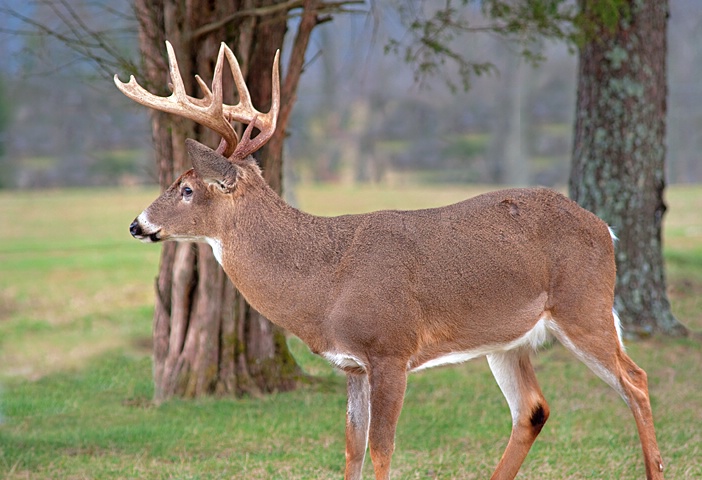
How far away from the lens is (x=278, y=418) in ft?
25.1

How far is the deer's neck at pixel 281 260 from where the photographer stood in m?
5.31

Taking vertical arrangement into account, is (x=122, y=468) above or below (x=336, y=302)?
below

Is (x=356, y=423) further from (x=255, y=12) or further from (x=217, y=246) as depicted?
(x=255, y=12)

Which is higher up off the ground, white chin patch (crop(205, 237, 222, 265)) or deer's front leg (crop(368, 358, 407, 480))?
white chin patch (crop(205, 237, 222, 265))

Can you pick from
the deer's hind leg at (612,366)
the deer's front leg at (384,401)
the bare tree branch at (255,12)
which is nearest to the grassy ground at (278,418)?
the deer's hind leg at (612,366)

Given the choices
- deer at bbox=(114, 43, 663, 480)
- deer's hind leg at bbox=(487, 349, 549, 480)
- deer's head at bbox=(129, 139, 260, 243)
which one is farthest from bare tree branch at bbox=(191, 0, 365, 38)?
deer's hind leg at bbox=(487, 349, 549, 480)

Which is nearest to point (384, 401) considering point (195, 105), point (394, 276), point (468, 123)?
point (394, 276)

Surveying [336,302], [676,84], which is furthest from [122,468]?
[676,84]

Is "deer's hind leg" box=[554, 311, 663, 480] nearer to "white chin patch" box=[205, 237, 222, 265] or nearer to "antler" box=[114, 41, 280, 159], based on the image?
"white chin patch" box=[205, 237, 222, 265]

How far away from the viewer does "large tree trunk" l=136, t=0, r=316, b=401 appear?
7.77 m

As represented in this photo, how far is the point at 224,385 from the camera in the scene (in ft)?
26.6

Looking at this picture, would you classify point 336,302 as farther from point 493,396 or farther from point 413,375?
point 413,375

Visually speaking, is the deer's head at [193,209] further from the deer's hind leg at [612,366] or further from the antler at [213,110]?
the deer's hind leg at [612,366]

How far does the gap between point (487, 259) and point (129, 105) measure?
14.5 ft
